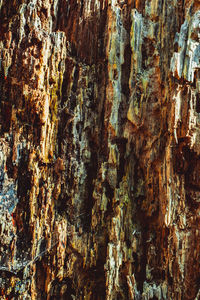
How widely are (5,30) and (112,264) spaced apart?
2.41m

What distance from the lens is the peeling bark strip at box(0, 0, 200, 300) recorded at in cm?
245

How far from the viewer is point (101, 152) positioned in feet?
8.69

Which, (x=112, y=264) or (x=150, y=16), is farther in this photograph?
(x=150, y=16)

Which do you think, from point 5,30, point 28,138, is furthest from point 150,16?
point 28,138

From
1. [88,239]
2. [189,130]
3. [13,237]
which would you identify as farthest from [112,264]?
[189,130]

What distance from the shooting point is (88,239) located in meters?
2.59

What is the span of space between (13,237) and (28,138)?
92 cm

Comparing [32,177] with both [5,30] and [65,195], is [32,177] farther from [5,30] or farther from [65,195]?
[5,30]

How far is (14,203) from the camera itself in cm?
251

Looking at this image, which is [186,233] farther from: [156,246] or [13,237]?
[13,237]

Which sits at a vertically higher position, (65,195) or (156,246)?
(65,195)

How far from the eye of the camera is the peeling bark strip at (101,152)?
2449mm

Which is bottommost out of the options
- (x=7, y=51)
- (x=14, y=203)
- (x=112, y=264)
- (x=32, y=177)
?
(x=112, y=264)

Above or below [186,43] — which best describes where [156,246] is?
below
